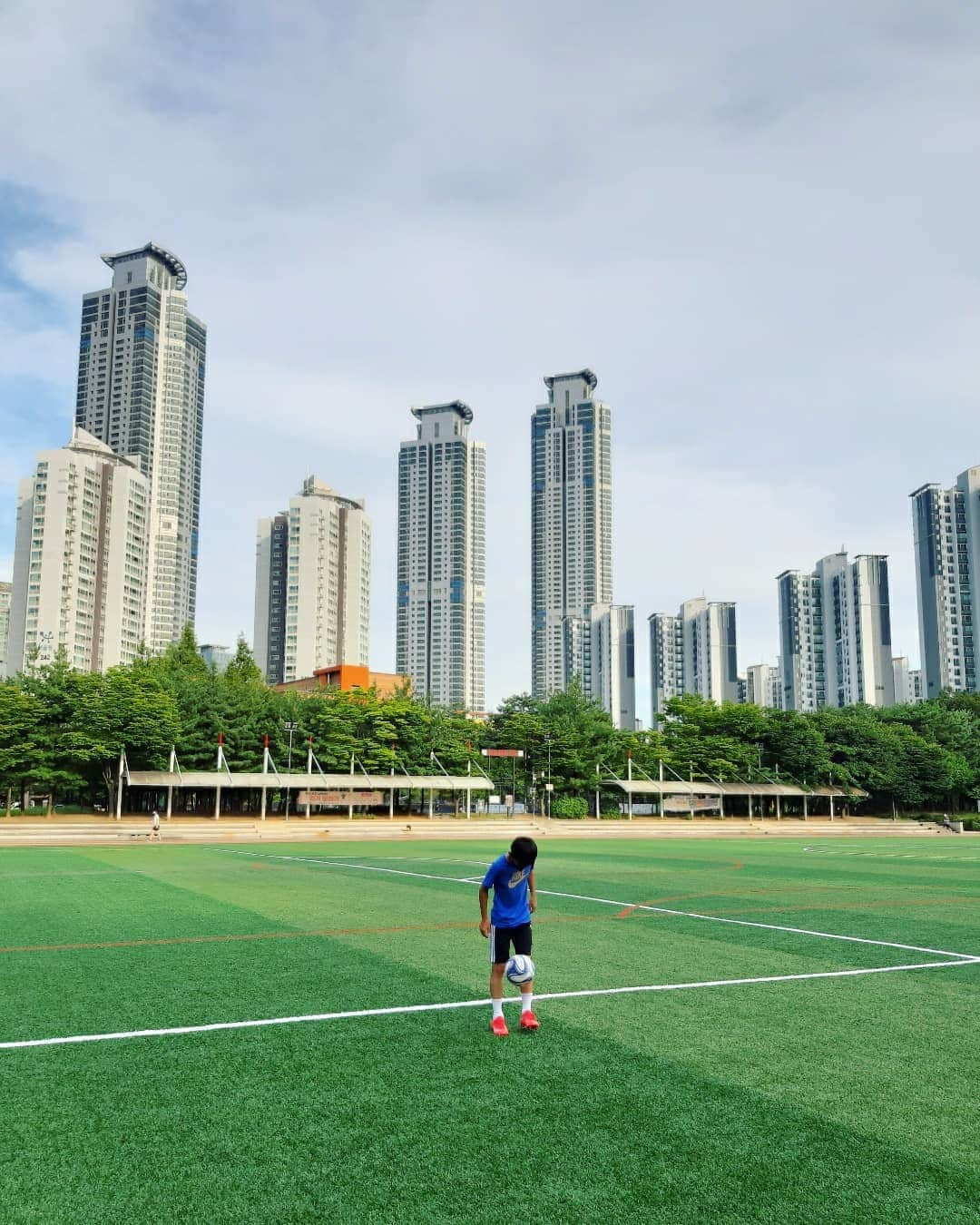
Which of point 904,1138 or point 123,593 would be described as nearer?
point 904,1138

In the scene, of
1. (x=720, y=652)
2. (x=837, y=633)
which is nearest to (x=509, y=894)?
(x=837, y=633)

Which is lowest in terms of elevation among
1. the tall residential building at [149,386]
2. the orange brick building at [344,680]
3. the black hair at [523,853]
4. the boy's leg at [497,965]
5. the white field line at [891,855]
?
the white field line at [891,855]

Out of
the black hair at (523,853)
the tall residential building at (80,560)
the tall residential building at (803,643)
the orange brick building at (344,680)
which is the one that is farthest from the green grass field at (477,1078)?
the tall residential building at (803,643)

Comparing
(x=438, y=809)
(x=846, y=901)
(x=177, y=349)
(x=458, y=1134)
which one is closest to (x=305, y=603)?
(x=177, y=349)

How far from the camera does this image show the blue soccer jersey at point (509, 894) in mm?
8266

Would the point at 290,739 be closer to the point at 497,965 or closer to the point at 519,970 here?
the point at 497,965

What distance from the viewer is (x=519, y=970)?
26.4 feet

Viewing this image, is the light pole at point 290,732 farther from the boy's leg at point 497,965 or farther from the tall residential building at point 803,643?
the tall residential building at point 803,643

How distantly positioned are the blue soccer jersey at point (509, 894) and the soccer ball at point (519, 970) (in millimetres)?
305

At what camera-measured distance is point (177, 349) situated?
639 feet

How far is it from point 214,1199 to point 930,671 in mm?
166307

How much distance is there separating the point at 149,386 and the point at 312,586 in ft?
194

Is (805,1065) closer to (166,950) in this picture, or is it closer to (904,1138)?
(904,1138)

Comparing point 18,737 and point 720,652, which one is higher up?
point 720,652
